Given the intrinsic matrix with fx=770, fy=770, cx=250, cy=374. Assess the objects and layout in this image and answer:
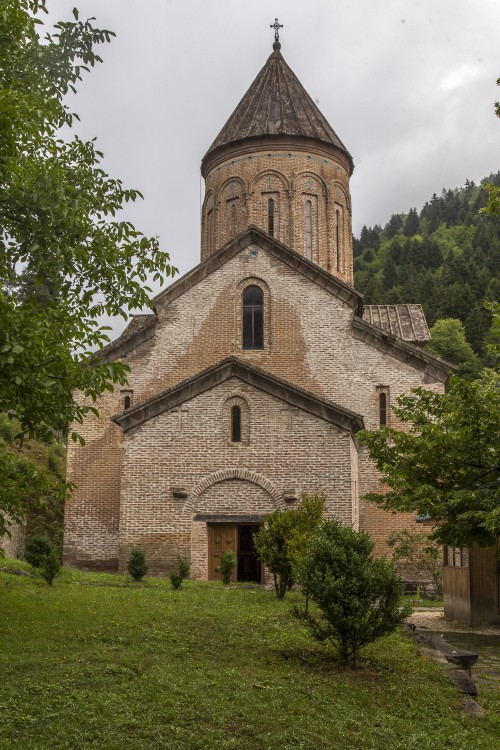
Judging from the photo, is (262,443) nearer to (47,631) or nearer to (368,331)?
(368,331)

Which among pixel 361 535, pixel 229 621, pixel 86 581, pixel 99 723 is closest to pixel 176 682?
pixel 99 723

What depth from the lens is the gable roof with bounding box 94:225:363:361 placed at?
23750 mm

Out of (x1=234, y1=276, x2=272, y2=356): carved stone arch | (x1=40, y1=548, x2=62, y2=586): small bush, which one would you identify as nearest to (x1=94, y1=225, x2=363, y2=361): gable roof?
(x1=234, y1=276, x2=272, y2=356): carved stone arch

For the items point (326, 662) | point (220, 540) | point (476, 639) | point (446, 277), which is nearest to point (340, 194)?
point (220, 540)

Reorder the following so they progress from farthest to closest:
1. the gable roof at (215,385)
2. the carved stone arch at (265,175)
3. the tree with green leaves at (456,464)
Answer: the carved stone arch at (265,175)
the gable roof at (215,385)
the tree with green leaves at (456,464)

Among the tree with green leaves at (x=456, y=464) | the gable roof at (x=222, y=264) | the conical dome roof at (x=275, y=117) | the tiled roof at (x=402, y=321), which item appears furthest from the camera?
the conical dome roof at (x=275, y=117)

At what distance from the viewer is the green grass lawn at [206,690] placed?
646 cm

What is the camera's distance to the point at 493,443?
1090 cm

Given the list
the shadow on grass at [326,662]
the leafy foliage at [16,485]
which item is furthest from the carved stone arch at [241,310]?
the leafy foliage at [16,485]

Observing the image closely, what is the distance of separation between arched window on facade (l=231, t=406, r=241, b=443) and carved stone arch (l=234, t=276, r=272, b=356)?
3788 millimetres

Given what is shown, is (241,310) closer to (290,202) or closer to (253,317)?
(253,317)

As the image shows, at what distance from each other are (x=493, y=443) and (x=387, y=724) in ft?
16.3

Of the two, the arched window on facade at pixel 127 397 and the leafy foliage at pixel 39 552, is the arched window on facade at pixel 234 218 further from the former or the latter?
the leafy foliage at pixel 39 552

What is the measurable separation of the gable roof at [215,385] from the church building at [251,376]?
0.04 m
